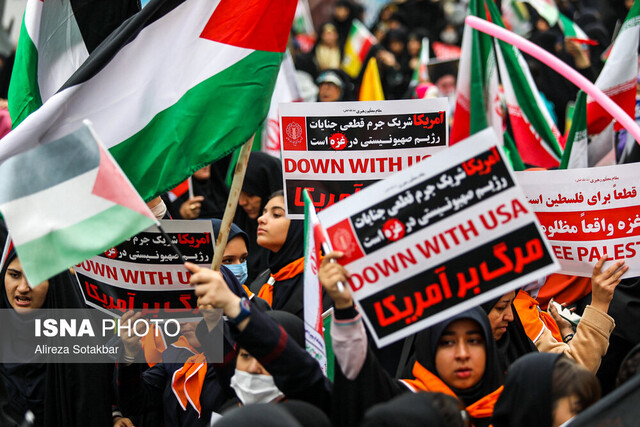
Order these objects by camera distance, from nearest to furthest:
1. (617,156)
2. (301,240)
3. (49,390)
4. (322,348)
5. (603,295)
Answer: (322,348), (603,295), (49,390), (301,240), (617,156)

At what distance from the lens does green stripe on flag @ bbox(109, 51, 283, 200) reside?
3.86 metres

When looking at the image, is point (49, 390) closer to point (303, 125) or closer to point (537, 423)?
point (303, 125)

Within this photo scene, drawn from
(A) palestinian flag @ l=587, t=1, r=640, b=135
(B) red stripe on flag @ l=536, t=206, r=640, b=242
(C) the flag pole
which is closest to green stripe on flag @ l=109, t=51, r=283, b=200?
(C) the flag pole

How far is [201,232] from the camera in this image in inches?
157

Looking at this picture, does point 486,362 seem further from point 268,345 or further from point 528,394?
point 268,345

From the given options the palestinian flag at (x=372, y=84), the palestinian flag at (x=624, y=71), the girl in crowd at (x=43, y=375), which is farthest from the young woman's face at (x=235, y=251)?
the palestinian flag at (x=372, y=84)

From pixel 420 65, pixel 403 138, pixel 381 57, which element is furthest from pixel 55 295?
pixel 381 57

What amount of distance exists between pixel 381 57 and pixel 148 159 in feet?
26.3

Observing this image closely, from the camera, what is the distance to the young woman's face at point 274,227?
16.0 feet

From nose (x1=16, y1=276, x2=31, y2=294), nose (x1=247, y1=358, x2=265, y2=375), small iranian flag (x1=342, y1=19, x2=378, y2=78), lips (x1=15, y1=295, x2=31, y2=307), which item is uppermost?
small iranian flag (x1=342, y1=19, x2=378, y2=78)

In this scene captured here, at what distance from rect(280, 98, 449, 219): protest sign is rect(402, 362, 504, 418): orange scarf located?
4.27 feet

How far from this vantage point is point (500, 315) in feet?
12.5

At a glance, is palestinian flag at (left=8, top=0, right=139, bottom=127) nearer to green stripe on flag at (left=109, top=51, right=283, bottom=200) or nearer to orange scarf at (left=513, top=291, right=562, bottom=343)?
green stripe on flag at (left=109, top=51, right=283, bottom=200)

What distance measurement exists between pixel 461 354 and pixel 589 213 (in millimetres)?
1173
